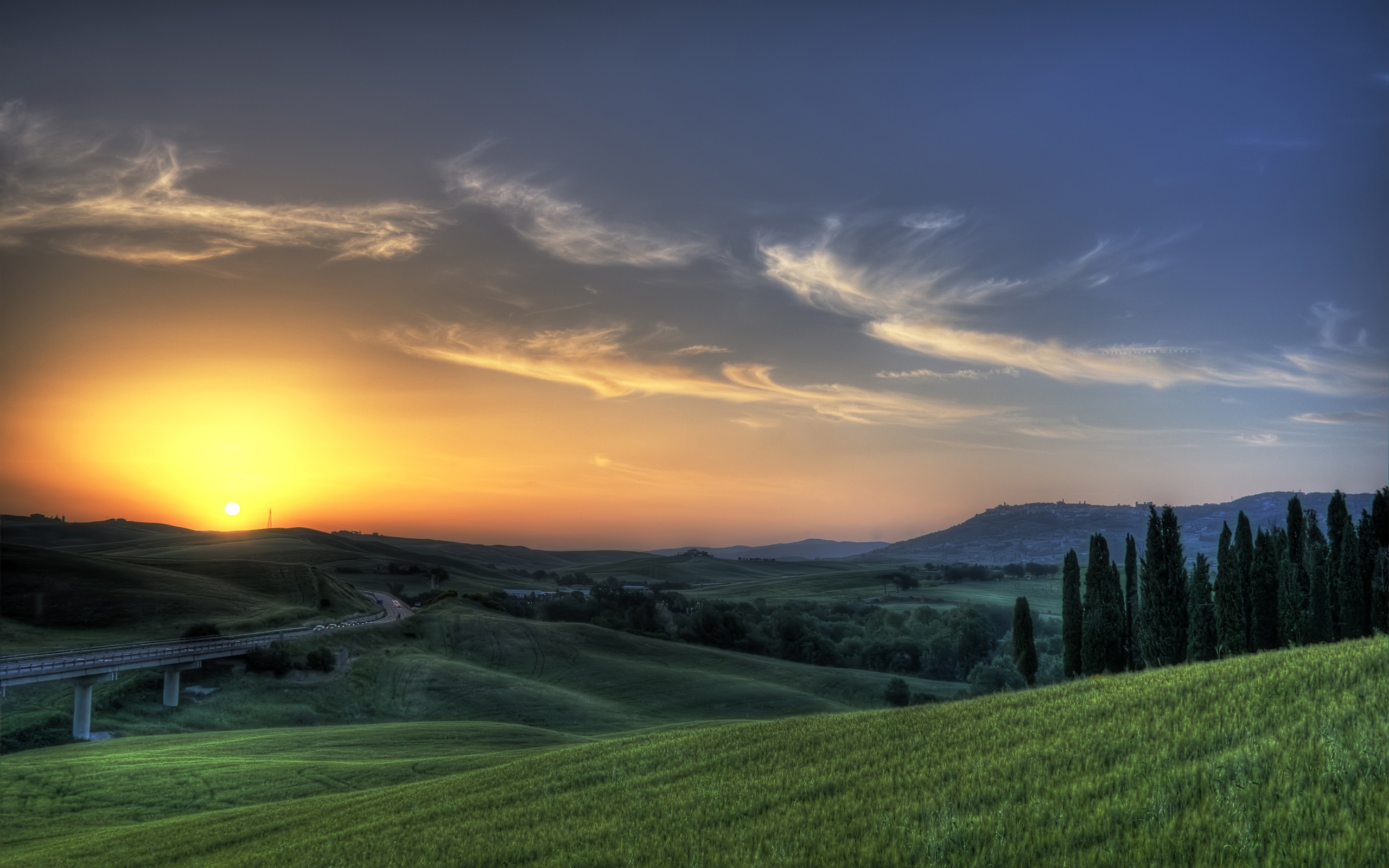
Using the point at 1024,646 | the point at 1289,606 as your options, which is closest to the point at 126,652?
the point at 1024,646

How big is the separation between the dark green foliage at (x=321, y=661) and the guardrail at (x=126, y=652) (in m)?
6.40

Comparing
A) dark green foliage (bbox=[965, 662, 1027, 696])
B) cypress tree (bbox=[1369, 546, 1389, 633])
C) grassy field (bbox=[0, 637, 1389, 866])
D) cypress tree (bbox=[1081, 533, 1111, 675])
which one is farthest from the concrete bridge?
cypress tree (bbox=[1369, 546, 1389, 633])

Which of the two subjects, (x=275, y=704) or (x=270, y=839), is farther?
(x=275, y=704)

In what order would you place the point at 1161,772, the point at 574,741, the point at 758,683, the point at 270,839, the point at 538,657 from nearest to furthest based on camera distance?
the point at 1161,772
the point at 270,839
the point at 574,741
the point at 758,683
the point at 538,657

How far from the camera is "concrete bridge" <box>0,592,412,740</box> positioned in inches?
2803

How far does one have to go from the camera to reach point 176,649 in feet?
284

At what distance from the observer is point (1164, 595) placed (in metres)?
73.0

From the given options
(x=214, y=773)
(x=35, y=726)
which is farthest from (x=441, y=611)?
(x=214, y=773)

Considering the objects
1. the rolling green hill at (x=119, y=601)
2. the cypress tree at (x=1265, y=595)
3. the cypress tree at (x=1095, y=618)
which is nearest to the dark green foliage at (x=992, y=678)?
the cypress tree at (x=1095, y=618)

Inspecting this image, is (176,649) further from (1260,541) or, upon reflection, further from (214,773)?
(1260,541)

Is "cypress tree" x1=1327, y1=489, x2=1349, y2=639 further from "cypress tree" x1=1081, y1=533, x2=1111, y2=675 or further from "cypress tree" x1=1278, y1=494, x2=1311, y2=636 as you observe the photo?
"cypress tree" x1=1081, y1=533, x2=1111, y2=675

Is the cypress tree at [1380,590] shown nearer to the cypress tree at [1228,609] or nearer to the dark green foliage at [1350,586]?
the dark green foliage at [1350,586]

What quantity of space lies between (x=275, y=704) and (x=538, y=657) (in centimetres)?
3906

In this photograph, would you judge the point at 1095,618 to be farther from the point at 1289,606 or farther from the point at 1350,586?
the point at 1350,586
